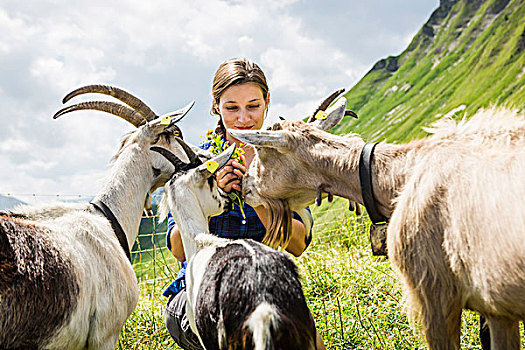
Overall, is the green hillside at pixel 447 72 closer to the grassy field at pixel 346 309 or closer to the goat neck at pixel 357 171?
the grassy field at pixel 346 309

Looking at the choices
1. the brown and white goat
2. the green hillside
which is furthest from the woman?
the green hillside

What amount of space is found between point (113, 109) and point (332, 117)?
6.50ft

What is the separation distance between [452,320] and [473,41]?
343 ft

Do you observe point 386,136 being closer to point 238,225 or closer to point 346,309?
point 346,309

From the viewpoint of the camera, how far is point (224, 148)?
3.56m

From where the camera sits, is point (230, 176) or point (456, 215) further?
point (230, 176)

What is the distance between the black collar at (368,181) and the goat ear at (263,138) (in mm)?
546

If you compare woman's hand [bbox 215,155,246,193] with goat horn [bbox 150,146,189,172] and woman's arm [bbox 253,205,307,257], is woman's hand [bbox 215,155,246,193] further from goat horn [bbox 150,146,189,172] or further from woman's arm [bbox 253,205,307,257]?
woman's arm [bbox 253,205,307,257]

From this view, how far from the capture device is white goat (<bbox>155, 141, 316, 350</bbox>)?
6.55 ft

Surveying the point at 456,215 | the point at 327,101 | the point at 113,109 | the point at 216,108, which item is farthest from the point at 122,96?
the point at 456,215

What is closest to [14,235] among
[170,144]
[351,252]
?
[170,144]

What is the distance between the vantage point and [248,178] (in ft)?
10.4

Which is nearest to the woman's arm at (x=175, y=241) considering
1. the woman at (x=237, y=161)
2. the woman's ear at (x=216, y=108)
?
the woman at (x=237, y=161)

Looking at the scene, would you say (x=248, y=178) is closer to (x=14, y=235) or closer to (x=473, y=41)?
(x=14, y=235)
